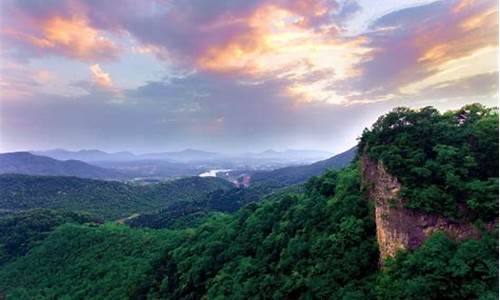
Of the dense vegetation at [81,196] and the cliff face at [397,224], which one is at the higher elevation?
the cliff face at [397,224]

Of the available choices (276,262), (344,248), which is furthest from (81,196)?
(344,248)

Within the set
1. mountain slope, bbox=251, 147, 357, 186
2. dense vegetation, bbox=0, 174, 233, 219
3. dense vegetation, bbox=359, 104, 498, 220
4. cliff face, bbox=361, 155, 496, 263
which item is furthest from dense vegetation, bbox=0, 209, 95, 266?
mountain slope, bbox=251, 147, 357, 186

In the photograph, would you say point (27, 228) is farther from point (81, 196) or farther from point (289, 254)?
point (289, 254)

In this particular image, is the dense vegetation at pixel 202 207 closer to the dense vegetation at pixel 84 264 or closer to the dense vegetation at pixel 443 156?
the dense vegetation at pixel 84 264

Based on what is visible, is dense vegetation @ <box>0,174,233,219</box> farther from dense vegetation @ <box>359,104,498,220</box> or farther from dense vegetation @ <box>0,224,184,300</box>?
dense vegetation @ <box>359,104,498,220</box>

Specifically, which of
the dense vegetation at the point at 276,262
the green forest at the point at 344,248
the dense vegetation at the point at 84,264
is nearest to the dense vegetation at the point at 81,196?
the dense vegetation at the point at 84,264
